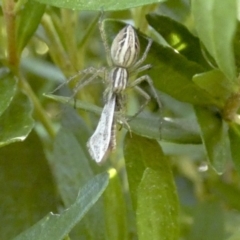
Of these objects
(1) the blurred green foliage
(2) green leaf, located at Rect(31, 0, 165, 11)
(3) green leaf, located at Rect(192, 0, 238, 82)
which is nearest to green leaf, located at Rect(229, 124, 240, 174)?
(1) the blurred green foliage

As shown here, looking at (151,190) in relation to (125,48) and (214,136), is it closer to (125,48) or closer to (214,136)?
(214,136)

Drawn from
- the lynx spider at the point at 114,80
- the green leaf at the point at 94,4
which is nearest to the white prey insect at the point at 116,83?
the lynx spider at the point at 114,80

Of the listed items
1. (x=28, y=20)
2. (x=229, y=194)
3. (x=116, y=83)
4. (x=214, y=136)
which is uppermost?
(x=28, y=20)

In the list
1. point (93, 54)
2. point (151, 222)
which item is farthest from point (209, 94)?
point (93, 54)

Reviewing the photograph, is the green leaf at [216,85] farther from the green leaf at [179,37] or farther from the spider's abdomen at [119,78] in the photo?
the spider's abdomen at [119,78]

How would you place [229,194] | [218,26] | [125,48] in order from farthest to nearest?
[229,194] < [125,48] < [218,26]

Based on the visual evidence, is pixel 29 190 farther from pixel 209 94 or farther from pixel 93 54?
pixel 93 54

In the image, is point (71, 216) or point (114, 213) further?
point (114, 213)

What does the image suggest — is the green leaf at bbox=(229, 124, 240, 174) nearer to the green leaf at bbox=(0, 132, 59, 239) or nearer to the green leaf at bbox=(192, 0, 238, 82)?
the green leaf at bbox=(192, 0, 238, 82)

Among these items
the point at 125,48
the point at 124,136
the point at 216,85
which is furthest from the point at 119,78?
the point at 216,85
